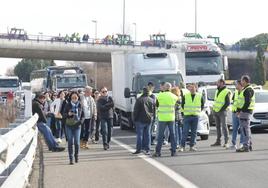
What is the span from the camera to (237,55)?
9044cm

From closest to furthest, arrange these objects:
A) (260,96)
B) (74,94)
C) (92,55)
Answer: (74,94) < (260,96) < (92,55)

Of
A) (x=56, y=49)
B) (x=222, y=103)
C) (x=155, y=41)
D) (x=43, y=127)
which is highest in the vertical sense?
(x=155, y=41)

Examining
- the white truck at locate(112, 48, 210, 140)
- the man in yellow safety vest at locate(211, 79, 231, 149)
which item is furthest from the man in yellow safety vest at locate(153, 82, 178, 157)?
the white truck at locate(112, 48, 210, 140)

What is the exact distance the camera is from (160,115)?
49.9 feet

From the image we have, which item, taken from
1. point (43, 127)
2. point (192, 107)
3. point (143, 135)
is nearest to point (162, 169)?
point (143, 135)

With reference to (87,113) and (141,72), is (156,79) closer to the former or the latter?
(141,72)

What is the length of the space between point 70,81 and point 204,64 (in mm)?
11769

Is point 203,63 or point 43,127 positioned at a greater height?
point 203,63

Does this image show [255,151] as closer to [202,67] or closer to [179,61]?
[179,61]

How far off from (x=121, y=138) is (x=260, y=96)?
20.3 feet

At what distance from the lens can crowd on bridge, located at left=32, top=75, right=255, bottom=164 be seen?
46.7 feet

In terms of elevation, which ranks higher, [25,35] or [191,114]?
[25,35]

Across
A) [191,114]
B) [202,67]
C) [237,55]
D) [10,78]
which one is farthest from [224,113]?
[237,55]

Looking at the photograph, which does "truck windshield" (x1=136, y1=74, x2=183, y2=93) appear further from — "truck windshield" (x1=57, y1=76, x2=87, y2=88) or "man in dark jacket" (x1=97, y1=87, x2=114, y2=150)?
"truck windshield" (x1=57, y1=76, x2=87, y2=88)
